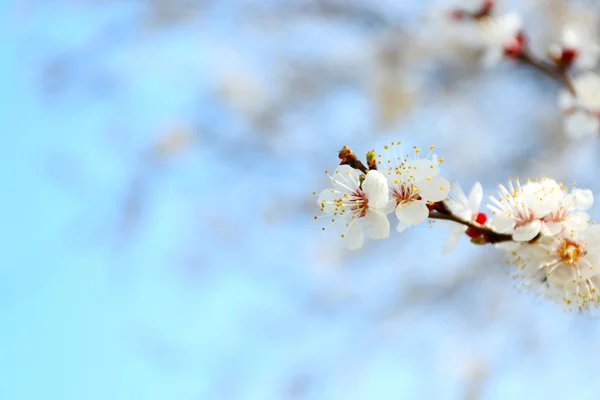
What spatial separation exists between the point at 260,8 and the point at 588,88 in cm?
252

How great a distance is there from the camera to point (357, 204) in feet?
2.48

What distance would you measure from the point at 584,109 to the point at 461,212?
75 centimetres

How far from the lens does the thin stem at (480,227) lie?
0.74 m

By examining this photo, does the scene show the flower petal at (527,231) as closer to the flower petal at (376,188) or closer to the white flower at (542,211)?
the white flower at (542,211)

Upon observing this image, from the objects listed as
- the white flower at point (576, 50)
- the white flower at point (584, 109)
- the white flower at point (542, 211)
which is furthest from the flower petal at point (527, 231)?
Result: the white flower at point (576, 50)

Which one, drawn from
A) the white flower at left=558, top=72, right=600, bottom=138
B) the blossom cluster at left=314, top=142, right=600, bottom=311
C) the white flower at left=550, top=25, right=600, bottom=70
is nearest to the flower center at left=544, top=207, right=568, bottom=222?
the blossom cluster at left=314, top=142, right=600, bottom=311

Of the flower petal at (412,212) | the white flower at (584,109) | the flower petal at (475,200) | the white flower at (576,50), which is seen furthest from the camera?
the white flower at (576,50)

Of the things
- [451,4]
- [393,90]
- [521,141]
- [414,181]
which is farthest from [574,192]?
[521,141]

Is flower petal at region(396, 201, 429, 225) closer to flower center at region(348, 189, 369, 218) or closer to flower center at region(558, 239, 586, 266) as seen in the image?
flower center at region(348, 189, 369, 218)

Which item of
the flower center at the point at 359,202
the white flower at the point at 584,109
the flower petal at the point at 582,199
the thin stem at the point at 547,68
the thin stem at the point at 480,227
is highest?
the thin stem at the point at 547,68

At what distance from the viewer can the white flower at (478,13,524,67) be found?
5.06ft

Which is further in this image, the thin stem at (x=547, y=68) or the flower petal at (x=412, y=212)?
the thin stem at (x=547, y=68)

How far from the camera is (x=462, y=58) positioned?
130 inches

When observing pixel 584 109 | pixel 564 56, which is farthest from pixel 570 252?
pixel 564 56
